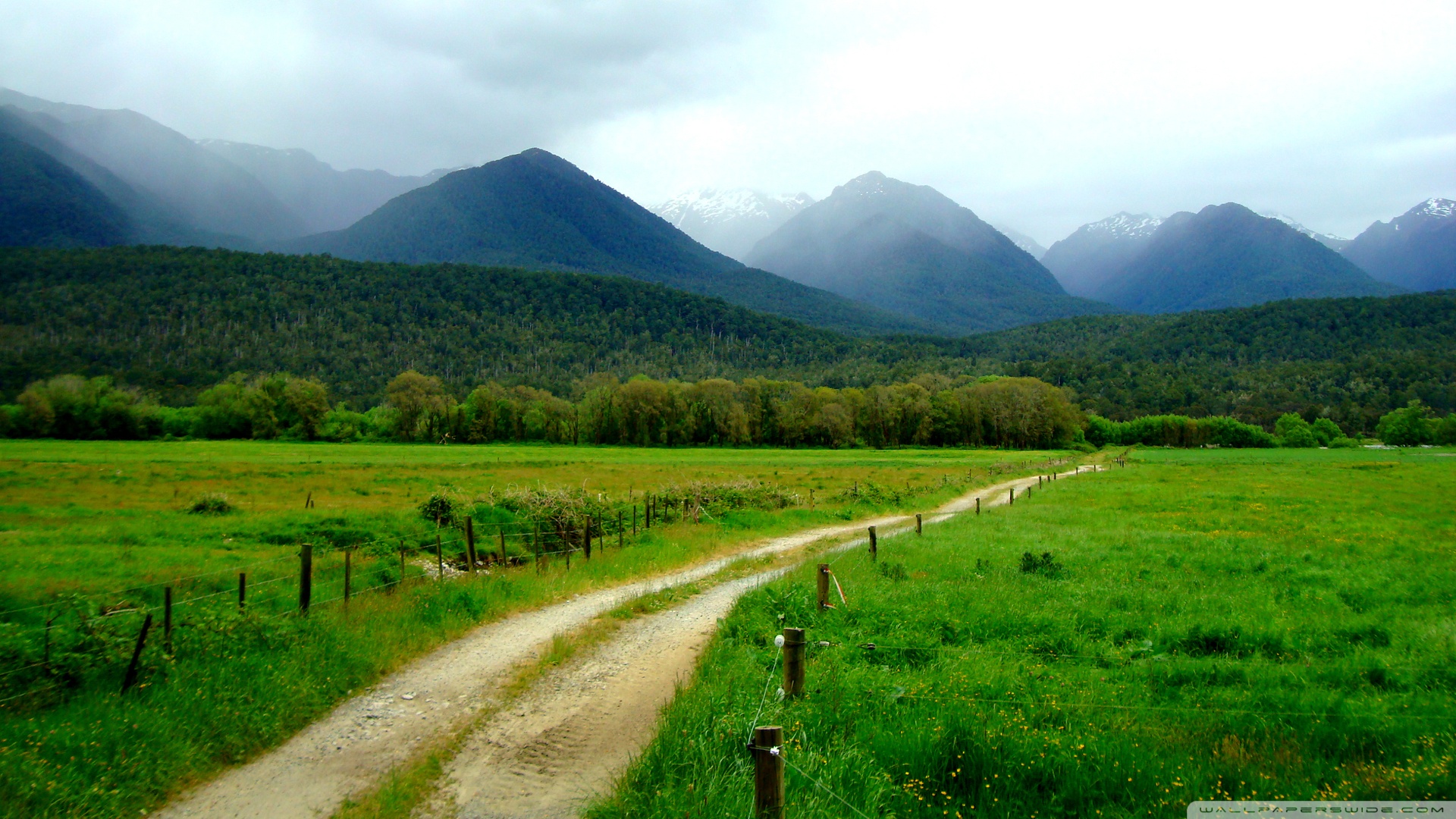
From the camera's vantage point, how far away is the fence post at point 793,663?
6.66 m

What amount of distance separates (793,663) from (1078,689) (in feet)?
11.3

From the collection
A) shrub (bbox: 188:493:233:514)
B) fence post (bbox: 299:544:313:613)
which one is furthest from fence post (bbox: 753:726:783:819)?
shrub (bbox: 188:493:233:514)

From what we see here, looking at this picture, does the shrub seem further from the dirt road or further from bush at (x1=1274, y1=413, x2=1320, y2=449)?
bush at (x1=1274, y1=413, x2=1320, y2=449)

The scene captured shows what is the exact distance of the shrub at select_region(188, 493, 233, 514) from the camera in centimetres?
2778

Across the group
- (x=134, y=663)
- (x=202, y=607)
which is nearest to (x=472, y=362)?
(x=202, y=607)

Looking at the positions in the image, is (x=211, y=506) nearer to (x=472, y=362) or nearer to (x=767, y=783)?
(x=767, y=783)

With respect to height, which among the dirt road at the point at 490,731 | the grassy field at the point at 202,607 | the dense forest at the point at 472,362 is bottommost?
the dirt road at the point at 490,731

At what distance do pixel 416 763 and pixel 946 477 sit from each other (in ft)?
170

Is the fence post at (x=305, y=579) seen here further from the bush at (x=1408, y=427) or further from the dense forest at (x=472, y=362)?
the bush at (x=1408, y=427)

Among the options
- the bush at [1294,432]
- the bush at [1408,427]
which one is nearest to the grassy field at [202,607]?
the bush at [1294,432]

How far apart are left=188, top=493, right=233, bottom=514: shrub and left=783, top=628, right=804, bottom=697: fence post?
30.2 meters

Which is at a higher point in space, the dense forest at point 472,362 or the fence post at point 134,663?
the dense forest at point 472,362

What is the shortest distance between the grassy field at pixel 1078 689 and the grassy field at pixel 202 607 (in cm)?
483

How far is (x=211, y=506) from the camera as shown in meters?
27.9
